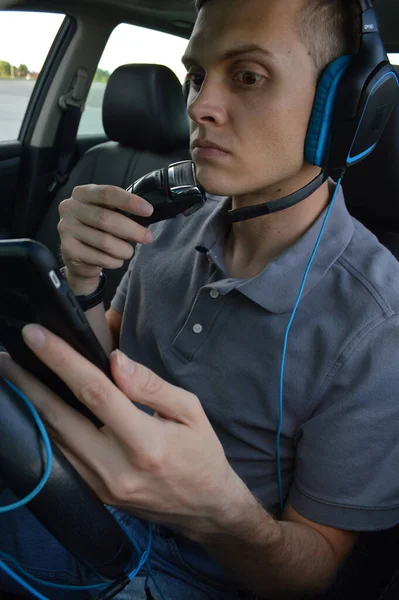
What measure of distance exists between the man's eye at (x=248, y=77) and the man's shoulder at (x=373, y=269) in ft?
1.04

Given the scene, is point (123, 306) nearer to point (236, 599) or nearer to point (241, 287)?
point (241, 287)

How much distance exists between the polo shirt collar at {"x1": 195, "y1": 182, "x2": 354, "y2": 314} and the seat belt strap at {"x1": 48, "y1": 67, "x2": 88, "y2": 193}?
6.11ft

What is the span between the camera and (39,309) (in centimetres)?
55

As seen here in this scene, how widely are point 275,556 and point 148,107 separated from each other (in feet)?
6.18

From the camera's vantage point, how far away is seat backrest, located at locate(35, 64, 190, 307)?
2293 mm

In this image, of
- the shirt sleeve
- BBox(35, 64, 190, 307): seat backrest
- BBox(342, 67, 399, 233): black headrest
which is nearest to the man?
the shirt sleeve

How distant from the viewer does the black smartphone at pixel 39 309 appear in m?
0.50

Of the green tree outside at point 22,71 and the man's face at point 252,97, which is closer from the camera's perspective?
the man's face at point 252,97

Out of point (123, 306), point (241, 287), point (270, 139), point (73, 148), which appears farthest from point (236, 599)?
point (73, 148)

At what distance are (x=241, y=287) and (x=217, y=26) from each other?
0.44 metres

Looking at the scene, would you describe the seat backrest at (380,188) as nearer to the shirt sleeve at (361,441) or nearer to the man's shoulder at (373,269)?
the man's shoulder at (373,269)

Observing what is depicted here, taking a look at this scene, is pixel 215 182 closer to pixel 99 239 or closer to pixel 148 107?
pixel 99 239

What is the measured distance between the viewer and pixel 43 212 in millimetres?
2668

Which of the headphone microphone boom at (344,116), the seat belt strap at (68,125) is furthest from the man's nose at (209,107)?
the seat belt strap at (68,125)
